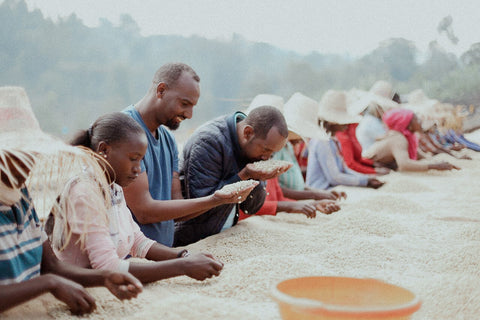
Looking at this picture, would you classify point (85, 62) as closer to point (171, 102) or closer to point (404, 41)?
point (171, 102)

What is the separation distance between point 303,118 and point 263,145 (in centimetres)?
183

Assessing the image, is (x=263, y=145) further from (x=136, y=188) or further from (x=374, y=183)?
(x=374, y=183)

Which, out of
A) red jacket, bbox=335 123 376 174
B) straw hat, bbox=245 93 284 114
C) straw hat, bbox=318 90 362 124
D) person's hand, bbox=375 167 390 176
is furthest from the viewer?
person's hand, bbox=375 167 390 176

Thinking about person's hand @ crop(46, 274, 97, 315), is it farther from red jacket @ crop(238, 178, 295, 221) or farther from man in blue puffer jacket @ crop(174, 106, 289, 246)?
red jacket @ crop(238, 178, 295, 221)

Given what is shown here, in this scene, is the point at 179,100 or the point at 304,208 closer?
the point at 179,100

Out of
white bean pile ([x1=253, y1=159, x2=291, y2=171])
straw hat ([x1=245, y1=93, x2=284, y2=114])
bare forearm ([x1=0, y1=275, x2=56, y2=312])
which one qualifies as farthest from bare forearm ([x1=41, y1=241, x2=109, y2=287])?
straw hat ([x1=245, y1=93, x2=284, y2=114])

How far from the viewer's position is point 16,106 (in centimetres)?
154

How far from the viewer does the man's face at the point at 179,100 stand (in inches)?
103

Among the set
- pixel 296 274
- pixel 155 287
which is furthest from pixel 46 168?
pixel 296 274

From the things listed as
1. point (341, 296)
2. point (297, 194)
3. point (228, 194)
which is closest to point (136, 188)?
point (228, 194)

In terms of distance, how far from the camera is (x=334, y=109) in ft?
18.6

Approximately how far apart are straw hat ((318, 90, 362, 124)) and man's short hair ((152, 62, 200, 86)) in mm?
3045

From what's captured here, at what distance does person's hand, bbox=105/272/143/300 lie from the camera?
5.08 feet

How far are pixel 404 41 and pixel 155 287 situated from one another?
2406cm
